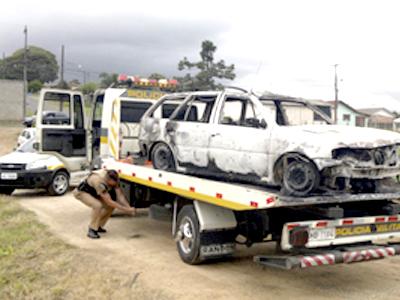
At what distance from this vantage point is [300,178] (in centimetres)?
552

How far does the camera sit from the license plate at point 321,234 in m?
5.20

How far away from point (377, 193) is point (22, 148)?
9450mm

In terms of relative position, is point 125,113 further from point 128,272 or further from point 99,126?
point 128,272

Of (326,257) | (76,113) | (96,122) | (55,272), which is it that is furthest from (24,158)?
(326,257)

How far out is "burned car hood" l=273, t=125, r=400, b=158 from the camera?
17.6 ft

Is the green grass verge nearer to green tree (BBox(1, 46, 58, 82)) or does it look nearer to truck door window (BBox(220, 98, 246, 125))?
truck door window (BBox(220, 98, 246, 125))

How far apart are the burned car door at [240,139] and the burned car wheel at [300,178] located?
44cm

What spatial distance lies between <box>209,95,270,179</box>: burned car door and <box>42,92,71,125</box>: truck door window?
5864mm

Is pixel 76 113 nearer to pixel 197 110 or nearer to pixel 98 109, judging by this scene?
pixel 98 109

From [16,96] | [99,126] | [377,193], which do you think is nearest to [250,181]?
[377,193]

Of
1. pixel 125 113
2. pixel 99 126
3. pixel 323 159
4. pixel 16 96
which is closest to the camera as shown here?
pixel 323 159

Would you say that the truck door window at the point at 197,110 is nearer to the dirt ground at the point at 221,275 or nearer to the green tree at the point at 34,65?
the dirt ground at the point at 221,275

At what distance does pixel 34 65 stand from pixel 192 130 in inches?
3132

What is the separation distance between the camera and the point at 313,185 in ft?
17.7
